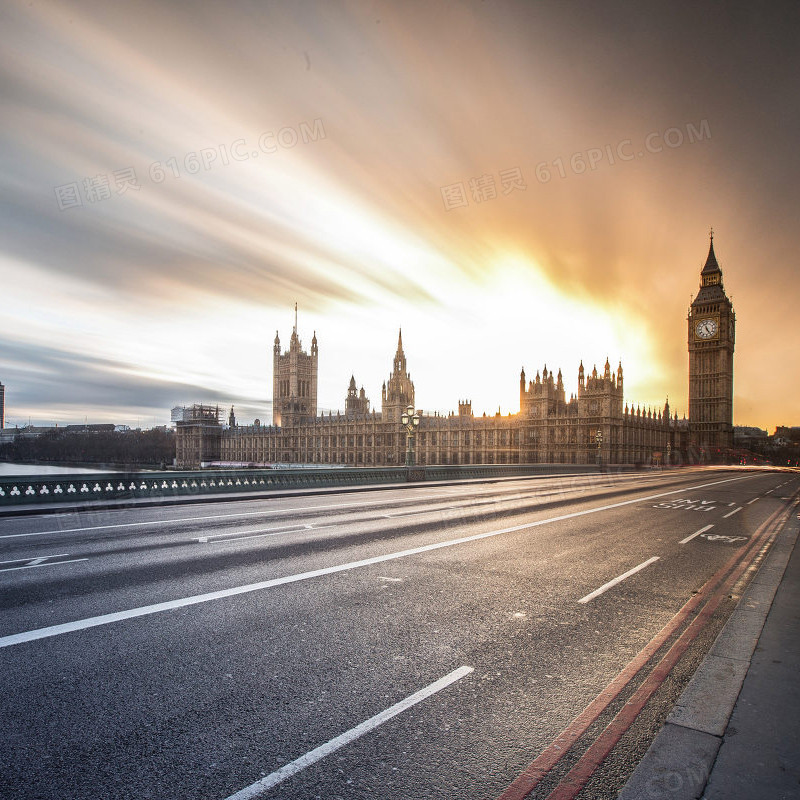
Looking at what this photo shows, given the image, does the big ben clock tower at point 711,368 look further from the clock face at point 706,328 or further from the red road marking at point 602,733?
the red road marking at point 602,733

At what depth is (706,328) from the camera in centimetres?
11975

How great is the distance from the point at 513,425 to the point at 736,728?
68720 millimetres

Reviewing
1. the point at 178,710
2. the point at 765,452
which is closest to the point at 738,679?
the point at 178,710

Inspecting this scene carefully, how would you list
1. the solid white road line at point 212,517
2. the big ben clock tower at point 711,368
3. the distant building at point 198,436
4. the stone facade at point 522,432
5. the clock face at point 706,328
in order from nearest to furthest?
the solid white road line at point 212,517
the stone facade at point 522,432
the big ben clock tower at point 711,368
the clock face at point 706,328
the distant building at point 198,436

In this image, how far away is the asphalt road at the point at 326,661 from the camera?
3449mm

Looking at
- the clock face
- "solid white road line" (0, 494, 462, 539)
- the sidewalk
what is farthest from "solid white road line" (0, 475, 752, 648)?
the clock face

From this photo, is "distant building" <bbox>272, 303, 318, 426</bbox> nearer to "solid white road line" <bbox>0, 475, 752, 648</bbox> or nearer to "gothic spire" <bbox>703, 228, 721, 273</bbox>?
"gothic spire" <bbox>703, 228, 721, 273</bbox>

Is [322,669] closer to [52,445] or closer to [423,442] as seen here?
[423,442]

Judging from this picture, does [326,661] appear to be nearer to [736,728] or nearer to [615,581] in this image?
[736,728]

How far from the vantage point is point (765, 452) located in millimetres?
140125

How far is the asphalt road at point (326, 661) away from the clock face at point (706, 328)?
126 metres

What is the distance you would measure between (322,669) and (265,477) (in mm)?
22002

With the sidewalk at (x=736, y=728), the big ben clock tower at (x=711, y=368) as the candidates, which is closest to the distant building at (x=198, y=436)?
the big ben clock tower at (x=711, y=368)

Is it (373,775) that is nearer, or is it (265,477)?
(373,775)
